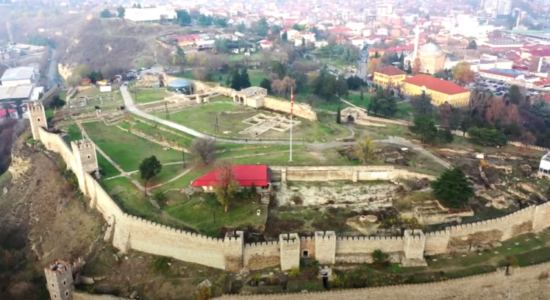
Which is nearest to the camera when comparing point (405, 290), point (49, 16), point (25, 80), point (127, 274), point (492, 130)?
point (405, 290)

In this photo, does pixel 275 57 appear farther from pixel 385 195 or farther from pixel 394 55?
pixel 385 195

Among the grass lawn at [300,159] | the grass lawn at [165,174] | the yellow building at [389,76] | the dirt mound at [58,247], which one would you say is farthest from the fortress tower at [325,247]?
the yellow building at [389,76]

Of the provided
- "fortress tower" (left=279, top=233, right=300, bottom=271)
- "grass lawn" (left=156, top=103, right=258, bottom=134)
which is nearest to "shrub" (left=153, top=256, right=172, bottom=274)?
"fortress tower" (left=279, top=233, right=300, bottom=271)

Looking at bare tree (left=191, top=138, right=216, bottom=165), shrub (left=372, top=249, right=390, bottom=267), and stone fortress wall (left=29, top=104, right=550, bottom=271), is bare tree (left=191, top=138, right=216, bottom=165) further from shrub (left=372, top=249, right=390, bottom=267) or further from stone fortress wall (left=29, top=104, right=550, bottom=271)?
shrub (left=372, top=249, right=390, bottom=267)

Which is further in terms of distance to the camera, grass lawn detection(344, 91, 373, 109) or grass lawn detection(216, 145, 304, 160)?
grass lawn detection(344, 91, 373, 109)

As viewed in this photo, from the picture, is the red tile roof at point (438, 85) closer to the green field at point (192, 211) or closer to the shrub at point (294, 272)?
the green field at point (192, 211)

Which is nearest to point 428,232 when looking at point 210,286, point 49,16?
point 210,286

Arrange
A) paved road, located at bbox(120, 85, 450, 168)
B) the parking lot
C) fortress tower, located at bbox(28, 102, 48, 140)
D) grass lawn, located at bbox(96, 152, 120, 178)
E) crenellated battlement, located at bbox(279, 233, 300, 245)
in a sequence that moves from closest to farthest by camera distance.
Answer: crenellated battlement, located at bbox(279, 233, 300, 245) → grass lawn, located at bbox(96, 152, 120, 178) → paved road, located at bbox(120, 85, 450, 168) → fortress tower, located at bbox(28, 102, 48, 140) → the parking lot
